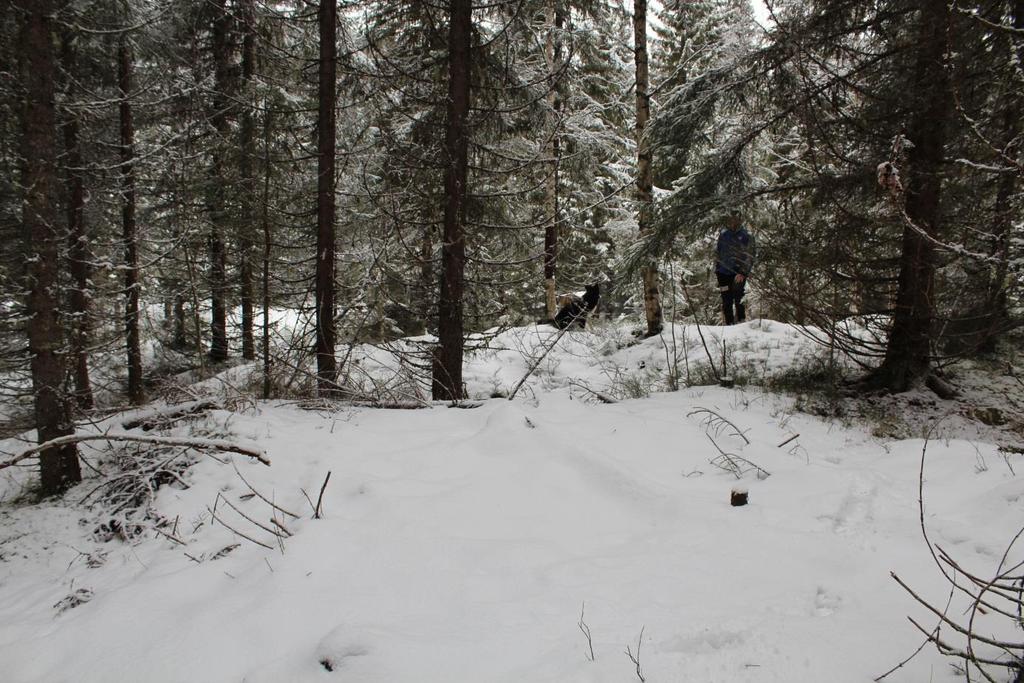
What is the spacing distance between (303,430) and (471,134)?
14.6 ft

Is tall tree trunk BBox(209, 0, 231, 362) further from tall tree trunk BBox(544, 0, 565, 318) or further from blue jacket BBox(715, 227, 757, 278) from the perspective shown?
blue jacket BBox(715, 227, 757, 278)

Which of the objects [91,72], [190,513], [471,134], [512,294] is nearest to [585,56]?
Answer: [512,294]

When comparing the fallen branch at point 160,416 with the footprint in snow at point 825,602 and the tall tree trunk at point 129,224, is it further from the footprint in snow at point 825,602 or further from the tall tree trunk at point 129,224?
the tall tree trunk at point 129,224

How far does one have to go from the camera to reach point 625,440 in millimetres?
4242

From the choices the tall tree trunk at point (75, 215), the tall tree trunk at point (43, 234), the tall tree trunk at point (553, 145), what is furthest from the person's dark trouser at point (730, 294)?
the tall tree trunk at point (75, 215)

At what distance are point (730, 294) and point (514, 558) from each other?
953 centimetres

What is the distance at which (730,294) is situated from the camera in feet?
35.0

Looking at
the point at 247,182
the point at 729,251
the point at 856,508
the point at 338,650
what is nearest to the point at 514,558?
the point at 338,650

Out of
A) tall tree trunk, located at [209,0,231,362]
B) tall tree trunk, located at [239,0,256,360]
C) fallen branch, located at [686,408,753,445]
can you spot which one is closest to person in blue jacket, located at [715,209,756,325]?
fallen branch, located at [686,408,753,445]

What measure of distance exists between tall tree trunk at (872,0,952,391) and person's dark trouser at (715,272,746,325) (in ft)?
15.1

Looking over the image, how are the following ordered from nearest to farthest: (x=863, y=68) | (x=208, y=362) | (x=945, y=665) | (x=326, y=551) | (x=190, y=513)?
(x=945, y=665), (x=326, y=551), (x=190, y=513), (x=863, y=68), (x=208, y=362)

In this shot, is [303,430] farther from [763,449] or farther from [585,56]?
[585,56]

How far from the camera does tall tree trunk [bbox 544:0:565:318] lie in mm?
6762

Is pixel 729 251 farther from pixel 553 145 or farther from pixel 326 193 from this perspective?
pixel 326 193
